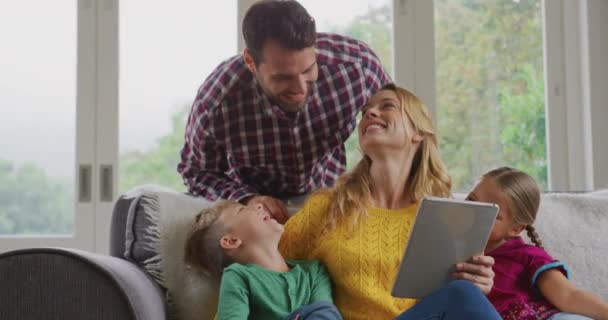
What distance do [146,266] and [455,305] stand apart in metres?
0.74

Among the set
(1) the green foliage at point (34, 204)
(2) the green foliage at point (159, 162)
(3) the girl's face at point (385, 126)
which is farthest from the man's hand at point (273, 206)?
(1) the green foliage at point (34, 204)

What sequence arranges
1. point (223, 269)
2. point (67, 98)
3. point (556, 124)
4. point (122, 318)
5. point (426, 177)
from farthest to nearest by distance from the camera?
1. point (556, 124)
2. point (67, 98)
3. point (426, 177)
4. point (223, 269)
5. point (122, 318)

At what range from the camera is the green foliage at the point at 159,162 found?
2998 mm

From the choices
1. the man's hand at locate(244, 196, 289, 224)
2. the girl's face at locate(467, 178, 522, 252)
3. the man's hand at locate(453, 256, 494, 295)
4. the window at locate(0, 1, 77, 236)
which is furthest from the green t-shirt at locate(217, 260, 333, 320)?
the window at locate(0, 1, 77, 236)

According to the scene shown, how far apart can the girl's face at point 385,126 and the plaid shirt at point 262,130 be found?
0.31 meters

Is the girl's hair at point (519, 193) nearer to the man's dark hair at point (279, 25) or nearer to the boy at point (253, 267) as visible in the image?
the boy at point (253, 267)

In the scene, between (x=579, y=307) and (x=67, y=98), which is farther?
(x=67, y=98)

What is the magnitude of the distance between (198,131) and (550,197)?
3.24ft

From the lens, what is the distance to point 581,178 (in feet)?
10.4

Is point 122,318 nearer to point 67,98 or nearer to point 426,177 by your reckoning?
point 426,177

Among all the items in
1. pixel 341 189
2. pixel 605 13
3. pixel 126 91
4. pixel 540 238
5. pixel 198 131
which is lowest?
pixel 540 238

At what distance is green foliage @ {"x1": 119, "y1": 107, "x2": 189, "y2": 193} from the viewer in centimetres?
300

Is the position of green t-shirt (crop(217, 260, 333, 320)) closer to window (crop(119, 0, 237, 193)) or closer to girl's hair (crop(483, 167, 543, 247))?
girl's hair (crop(483, 167, 543, 247))

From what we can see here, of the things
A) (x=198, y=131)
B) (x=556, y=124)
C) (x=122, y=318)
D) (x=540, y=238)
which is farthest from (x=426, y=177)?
(x=556, y=124)
